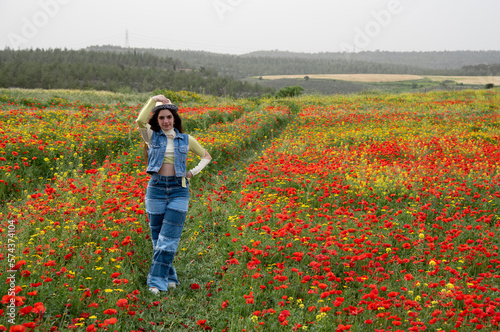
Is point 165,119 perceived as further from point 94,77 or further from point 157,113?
point 94,77

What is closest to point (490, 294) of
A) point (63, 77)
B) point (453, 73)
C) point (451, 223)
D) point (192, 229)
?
point (451, 223)

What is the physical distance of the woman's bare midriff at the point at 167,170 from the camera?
13.5ft

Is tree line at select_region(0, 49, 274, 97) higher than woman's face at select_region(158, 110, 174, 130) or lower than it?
higher

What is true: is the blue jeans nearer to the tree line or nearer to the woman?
the woman

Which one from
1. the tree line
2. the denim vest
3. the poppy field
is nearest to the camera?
the poppy field

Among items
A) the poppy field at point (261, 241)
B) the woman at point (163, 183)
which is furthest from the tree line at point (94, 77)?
the woman at point (163, 183)

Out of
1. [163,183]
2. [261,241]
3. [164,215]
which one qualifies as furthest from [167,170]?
[261,241]

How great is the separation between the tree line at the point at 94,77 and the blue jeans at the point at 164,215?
3986cm

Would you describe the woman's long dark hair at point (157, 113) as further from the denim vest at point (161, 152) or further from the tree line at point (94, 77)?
the tree line at point (94, 77)

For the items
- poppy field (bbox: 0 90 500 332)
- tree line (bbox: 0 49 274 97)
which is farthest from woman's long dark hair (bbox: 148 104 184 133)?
tree line (bbox: 0 49 274 97)

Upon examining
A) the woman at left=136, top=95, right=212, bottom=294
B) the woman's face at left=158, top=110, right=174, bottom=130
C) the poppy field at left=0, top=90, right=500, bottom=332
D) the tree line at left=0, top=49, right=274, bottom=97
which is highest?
the tree line at left=0, top=49, right=274, bottom=97

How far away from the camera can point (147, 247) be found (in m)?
5.00

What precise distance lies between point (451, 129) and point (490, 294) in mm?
13491

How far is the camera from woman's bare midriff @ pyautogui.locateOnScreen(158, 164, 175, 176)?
4109mm
